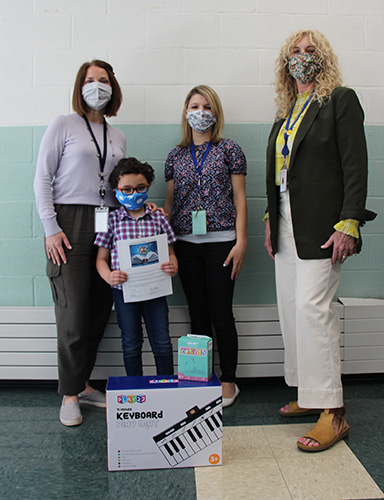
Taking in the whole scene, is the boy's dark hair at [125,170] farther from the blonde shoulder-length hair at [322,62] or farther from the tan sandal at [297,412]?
the tan sandal at [297,412]

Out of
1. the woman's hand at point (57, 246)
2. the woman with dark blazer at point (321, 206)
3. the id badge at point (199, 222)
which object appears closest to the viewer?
the woman with dark blazer at point (321, 206)

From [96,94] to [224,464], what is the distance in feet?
5.53

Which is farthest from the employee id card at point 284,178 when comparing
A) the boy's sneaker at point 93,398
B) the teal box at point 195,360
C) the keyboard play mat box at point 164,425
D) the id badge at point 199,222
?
the boy's sneaker at point 93,398

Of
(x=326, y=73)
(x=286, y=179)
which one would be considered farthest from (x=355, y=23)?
(x=286, y=179)

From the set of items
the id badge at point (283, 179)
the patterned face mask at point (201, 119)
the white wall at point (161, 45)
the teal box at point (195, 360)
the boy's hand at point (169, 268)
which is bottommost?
the teal box at point (195, 360)

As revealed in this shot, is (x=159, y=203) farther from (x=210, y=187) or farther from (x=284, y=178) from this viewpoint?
(x=284, y=178)

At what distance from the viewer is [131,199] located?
1924 millimetres

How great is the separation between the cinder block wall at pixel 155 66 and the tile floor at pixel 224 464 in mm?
919

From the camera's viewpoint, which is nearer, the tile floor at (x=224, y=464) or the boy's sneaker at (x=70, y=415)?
the tile floor at (x=224, y=464)

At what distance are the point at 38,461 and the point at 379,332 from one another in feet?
6.02

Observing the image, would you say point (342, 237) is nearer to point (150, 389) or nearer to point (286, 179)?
point (286, 179)

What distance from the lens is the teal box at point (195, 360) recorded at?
1.62 m

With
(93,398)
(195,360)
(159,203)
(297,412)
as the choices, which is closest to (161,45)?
(159,203)

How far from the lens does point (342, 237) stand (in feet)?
5.50
